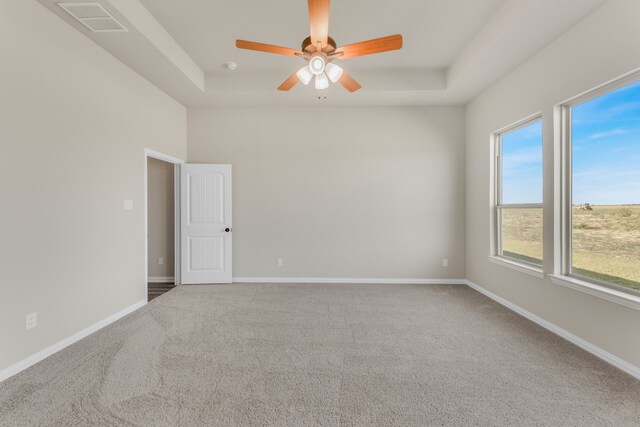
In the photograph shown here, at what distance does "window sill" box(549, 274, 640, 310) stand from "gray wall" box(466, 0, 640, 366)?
2.7 inches

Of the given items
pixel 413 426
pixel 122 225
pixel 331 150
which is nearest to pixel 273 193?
pixel 331 150

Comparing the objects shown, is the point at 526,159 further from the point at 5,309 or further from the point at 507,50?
the point at 5,309

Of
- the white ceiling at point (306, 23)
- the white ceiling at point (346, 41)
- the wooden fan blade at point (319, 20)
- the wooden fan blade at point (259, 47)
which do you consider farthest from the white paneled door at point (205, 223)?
the wooden fan blade at point (319, 20)

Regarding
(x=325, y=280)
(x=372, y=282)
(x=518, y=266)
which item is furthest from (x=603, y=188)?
(x=325, y=280)

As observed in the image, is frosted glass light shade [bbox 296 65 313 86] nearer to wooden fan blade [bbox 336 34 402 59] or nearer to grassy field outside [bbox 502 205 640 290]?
wooden fan blade [bbox 336 34 402 59]

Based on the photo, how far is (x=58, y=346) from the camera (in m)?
2.53

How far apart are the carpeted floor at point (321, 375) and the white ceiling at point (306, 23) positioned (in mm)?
3153

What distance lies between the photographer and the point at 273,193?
4.84 meters

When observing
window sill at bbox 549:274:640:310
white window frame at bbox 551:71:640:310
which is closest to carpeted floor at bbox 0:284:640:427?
window sill at bbox 549:274:640:310

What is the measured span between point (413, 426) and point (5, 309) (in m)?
2.89

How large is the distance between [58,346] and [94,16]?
2830 millimetres

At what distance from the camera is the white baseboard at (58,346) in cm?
216

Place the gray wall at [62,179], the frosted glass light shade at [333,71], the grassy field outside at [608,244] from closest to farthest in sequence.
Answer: the gray wall at [62,179]
the grassy field outside at [608,244]
the frosted glass light shade at [333,71]

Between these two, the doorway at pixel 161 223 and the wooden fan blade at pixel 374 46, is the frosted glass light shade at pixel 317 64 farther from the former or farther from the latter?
the doorway at pixel 161 223
